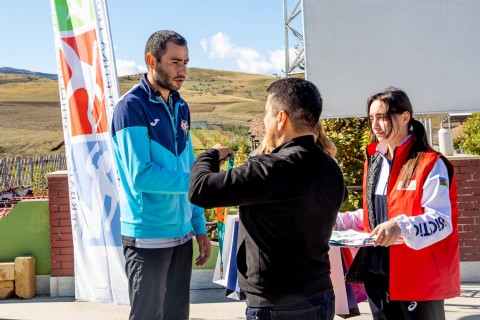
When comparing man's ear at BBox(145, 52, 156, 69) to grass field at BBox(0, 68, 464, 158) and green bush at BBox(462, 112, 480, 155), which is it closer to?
green bush at BBox(462, 112, 480, 155)

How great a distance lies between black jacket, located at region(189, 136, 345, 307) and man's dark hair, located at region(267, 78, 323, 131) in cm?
6

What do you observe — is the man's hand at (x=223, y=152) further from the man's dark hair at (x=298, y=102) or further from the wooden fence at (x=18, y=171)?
the wooden fence at (x=18, y=171)

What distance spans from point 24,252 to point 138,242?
421cm

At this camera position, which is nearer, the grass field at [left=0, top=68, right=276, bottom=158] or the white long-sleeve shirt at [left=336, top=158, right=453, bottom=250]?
the white long-sleeve shirt at [left=336, top=158, right=453, bottom=250]

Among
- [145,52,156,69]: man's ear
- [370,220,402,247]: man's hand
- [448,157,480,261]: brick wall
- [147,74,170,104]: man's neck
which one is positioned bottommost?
[448,157,480,261]: brick wall

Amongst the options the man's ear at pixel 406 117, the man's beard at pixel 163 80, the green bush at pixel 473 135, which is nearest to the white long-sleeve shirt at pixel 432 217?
the man's ear at pixel 406 117

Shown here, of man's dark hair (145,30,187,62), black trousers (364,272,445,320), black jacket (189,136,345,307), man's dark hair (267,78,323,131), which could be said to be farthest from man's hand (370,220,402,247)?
man's dark hair (145,30,187,62)

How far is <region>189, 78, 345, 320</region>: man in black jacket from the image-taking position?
202 cm

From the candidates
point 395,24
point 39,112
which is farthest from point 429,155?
point 39,112

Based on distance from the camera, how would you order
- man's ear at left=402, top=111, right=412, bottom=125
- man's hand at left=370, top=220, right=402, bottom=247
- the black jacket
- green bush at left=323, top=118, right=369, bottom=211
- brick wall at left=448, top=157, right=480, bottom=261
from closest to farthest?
the black jacket
man's hand at left=370, top=220, right=402, bottom=247
man's ear at left=402, top=111, right=412, bottom=125
brick wall at left=448, top=157, right=480, bottom=261
green bush at left=323, top=118, right=369, bottom=211

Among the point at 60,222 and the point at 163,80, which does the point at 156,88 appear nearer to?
the point at 163,80

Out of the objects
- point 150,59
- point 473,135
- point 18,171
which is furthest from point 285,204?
point 473,135

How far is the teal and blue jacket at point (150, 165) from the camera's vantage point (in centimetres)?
274

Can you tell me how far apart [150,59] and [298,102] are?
1.14m
